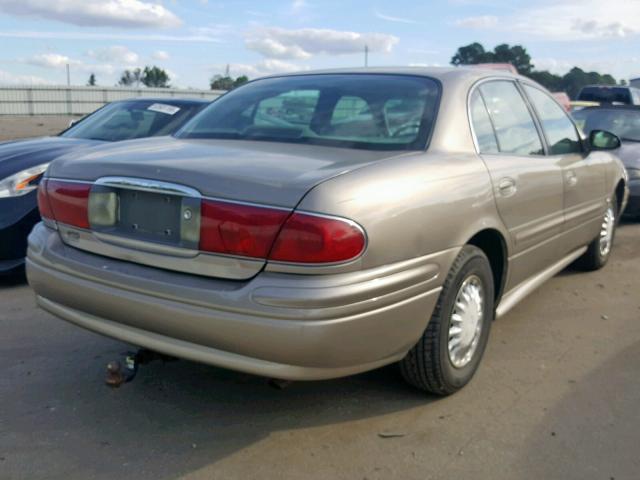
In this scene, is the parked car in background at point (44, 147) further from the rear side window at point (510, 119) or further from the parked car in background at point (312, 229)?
the rear side window at point (510, 119)

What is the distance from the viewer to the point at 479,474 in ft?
8.80

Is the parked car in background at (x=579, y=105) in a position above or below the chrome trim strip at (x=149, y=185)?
above

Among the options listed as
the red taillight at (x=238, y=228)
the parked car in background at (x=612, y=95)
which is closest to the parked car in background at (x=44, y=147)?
the red taillight at (x=238, y=228)

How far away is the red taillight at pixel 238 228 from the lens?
8.38ft

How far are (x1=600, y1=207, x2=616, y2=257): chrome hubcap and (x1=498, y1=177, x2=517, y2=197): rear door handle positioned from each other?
2.33 meters

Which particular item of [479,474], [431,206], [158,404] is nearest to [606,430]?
[479,474]

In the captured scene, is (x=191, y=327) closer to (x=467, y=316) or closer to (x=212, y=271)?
(x=212, y=271)

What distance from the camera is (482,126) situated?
3.64 meters

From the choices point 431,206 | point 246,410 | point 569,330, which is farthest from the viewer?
point 569,330

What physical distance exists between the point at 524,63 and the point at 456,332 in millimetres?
56677

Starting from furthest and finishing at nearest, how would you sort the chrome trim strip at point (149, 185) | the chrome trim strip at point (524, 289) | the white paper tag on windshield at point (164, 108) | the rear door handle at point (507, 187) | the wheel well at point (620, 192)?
the white paper tag on windshield at point (164, 108) < the wheel well at point (620, 192) < the chrome trim strip at point (524, 289) < the rear door handle at point (507, 187) < the chrome trim strip at point (149, 185)

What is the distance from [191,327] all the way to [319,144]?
3.62 feet

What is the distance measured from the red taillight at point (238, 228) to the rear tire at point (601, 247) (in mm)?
3790

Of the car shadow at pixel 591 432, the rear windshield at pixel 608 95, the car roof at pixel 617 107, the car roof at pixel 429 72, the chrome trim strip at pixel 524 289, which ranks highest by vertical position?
the rear windshield at pixel 608 95
